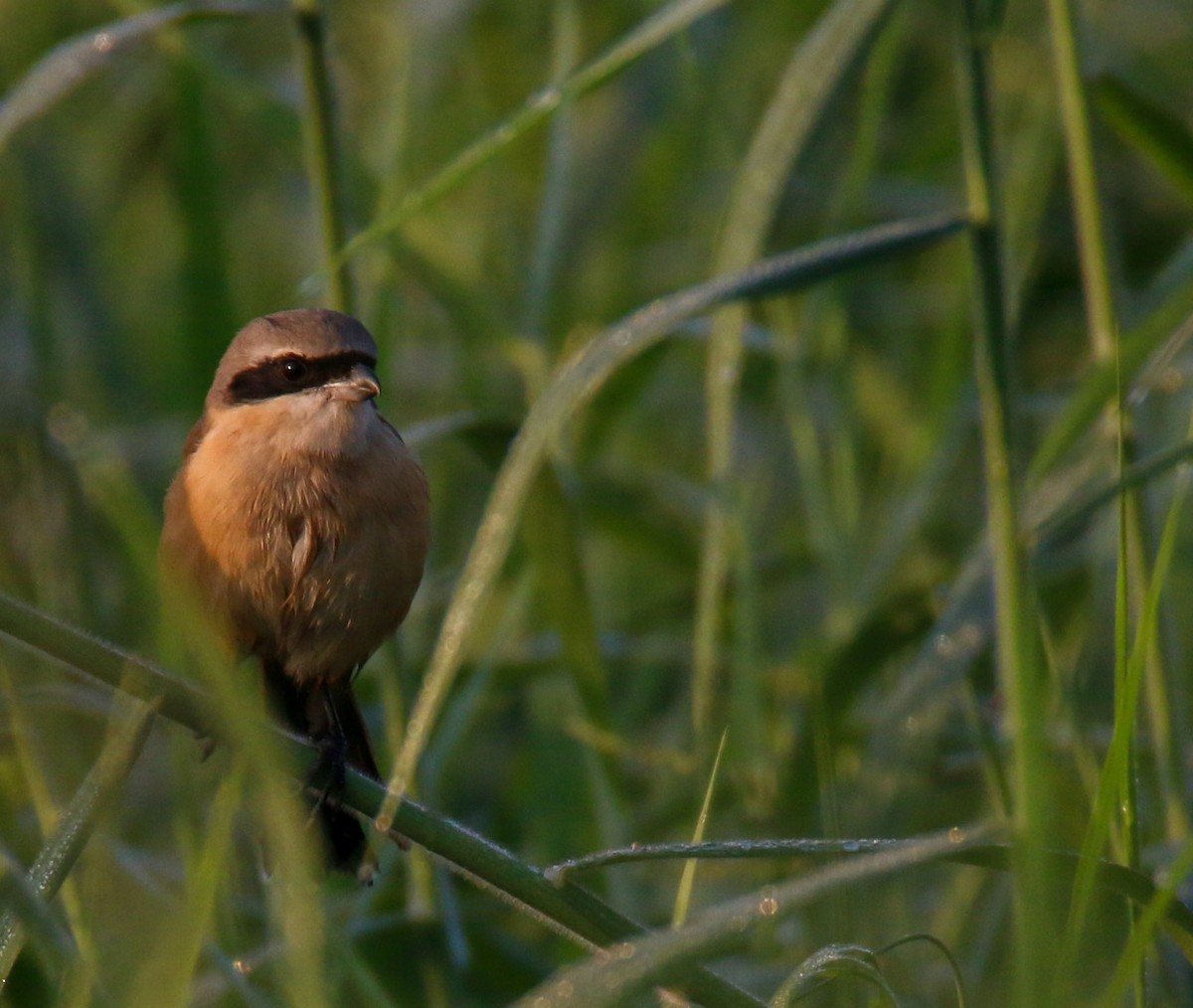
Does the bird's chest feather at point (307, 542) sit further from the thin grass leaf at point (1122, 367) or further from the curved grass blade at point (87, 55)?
the thin grass leaf at point (1122, 367)

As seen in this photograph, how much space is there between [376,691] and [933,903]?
136 cm

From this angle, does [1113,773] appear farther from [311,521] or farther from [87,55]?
[87,55]

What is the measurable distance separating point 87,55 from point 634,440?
3071 mm

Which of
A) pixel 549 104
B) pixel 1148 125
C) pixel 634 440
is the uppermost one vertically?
pixel 549 104

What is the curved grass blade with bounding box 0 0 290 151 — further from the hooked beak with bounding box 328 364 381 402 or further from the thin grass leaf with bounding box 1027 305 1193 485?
the thin grass leaf with bounding box 1027 305 1193 485

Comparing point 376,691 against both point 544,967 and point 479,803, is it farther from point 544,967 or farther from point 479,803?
point 544,967

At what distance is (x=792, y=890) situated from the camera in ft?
5.26

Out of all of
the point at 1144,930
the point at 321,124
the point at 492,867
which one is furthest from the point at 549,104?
the point at 1144,930

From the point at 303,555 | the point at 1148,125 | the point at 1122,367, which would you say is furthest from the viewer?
the point at 303,555

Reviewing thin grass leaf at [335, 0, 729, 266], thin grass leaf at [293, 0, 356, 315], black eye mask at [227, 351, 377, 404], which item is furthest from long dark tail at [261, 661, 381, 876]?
thin grass leaf at [335, 0, 729, 266]

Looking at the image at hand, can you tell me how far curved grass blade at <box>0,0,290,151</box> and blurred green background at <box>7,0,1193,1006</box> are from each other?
1 centimetres

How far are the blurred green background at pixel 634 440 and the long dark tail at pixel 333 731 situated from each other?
0.12 metres

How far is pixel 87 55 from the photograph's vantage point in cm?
258

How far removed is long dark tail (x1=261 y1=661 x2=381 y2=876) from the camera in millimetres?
3057
